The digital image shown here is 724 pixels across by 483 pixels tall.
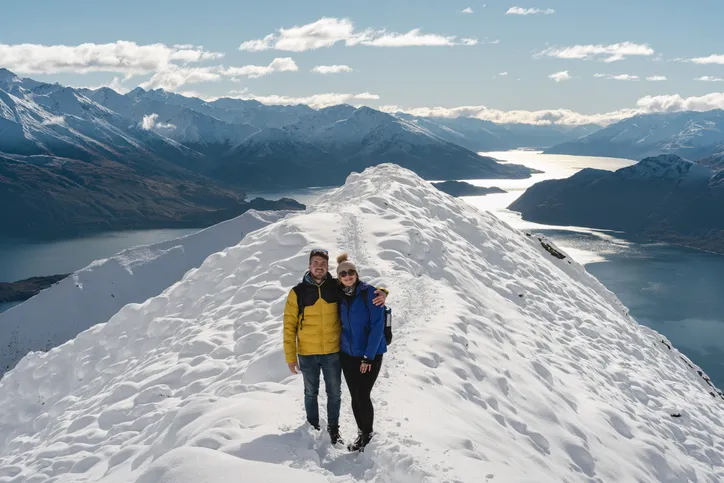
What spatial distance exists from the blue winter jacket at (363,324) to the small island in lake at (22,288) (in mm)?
143176

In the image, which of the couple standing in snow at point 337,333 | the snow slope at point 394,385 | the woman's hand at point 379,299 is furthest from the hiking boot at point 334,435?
the woman's hand at point 379,299

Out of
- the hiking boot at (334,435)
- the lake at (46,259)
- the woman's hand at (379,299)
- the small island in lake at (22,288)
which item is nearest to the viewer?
the woman's hand at (379,299)

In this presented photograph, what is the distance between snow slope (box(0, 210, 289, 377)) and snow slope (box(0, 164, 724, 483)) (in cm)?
5470

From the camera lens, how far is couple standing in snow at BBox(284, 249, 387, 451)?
7.05m

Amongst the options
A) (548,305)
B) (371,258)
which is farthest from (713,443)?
(371,258)

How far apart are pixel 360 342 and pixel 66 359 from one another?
14193mm

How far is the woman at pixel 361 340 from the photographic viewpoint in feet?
23.1

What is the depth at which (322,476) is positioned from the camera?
6.17 metres

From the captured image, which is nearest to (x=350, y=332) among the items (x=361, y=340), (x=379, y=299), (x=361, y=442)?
(x=361, y=340)

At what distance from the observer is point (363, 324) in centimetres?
710

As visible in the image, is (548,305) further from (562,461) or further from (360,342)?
(360,342)

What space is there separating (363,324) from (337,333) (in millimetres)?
417

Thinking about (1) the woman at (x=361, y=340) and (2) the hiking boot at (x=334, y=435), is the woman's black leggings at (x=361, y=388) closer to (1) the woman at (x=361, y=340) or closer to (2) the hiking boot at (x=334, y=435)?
(1) the woman at (x=361, y=340)

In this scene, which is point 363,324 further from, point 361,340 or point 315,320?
point 315,320
